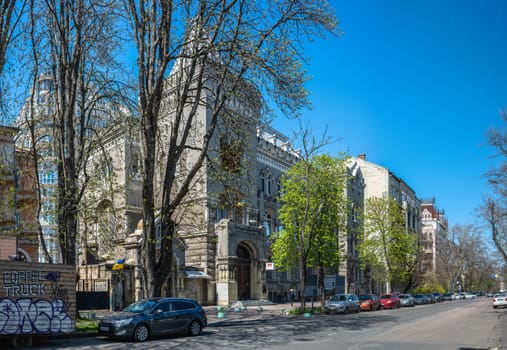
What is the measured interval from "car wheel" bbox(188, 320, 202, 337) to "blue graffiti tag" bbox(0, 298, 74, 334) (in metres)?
4.38

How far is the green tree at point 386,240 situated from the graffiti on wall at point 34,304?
140 feet

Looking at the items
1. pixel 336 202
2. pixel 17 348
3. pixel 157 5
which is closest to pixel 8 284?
pixel 17 348

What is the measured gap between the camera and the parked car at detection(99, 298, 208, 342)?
18.3m

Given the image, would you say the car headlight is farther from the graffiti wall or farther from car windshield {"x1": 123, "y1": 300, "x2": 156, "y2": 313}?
the graffiti wall

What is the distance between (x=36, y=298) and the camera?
17.2 metres

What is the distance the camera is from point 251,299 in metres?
43.5

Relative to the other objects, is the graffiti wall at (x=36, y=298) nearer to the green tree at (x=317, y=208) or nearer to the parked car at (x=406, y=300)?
the green tree at (x=317, y=208)

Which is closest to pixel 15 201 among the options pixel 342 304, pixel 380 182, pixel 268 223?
pixel 342 304

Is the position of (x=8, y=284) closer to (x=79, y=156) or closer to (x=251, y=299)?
(x=79, y=156)

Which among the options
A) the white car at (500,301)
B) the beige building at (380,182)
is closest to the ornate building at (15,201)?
the white car at (500,301)

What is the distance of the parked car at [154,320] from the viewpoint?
18.3 metres

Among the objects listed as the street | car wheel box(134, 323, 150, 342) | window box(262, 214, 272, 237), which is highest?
window box(262, 214, 272, 237)

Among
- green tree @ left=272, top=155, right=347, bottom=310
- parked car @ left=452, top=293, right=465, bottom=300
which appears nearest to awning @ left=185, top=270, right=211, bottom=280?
green tree @ left=272, top=155, right=347, bottom=310

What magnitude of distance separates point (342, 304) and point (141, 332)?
2034 cm
